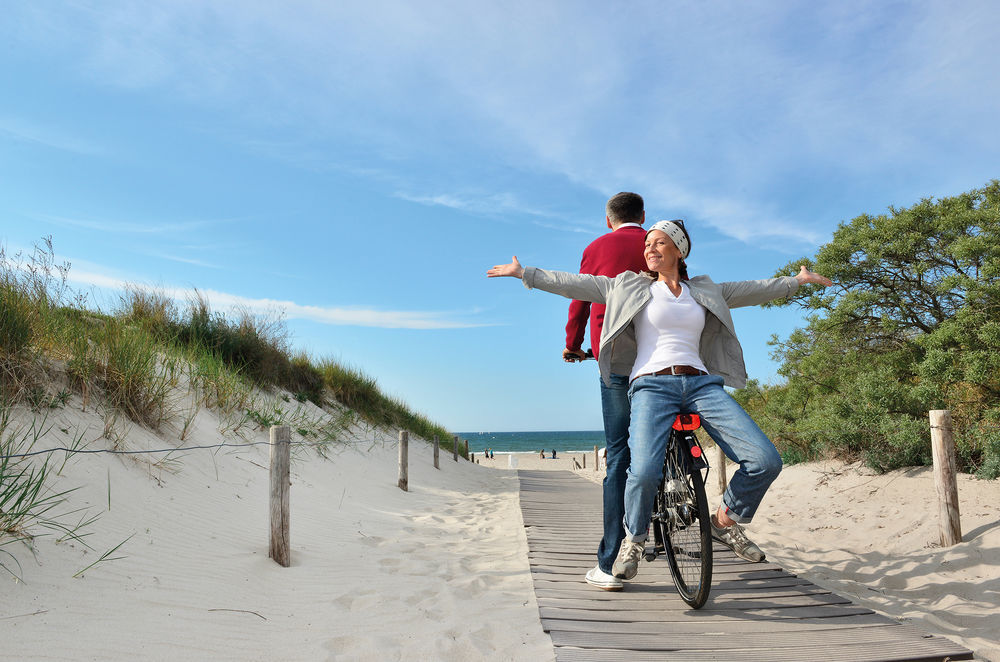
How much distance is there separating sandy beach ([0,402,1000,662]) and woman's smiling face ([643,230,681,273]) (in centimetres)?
207

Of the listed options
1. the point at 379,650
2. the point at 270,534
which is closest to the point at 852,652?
the point at 379,650

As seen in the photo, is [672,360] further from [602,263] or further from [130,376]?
[130,376]

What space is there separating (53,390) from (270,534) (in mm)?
2630

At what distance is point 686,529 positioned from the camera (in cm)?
335

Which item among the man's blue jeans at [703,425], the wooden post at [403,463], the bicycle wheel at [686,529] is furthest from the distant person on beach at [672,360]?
the wooden post at [403,463]

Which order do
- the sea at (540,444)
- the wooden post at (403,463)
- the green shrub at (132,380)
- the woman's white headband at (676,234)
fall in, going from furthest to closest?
the sea at (540,444)
the wooden post at (403,463)
the green shrub at (132,380)
the woman's white headband at (676,234)

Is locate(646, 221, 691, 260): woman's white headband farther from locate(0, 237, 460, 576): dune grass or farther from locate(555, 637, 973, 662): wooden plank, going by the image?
locate(0, 237, 460, 576): dune grass

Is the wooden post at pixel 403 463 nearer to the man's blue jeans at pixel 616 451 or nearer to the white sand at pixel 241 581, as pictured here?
the white sand at pixel 241 581

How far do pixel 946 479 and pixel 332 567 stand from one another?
5.36m

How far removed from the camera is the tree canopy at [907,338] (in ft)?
22.8

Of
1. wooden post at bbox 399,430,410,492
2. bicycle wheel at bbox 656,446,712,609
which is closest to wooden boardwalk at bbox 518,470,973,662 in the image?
bicycle wheel at bbox 656,446,712,609

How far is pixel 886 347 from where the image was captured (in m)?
8.45

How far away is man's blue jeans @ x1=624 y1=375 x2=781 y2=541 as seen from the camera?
9.46 feet

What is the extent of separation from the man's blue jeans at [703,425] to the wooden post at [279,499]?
8.39ft
